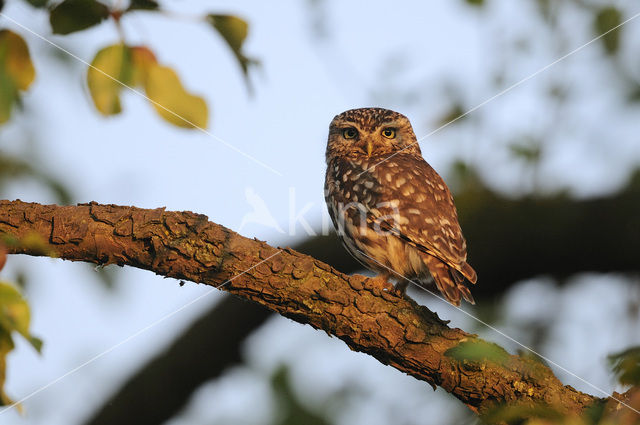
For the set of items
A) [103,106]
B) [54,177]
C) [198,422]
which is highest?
[103,106]

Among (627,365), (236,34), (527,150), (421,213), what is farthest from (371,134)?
(236,34)

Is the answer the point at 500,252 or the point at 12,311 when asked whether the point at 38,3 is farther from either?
the point at 500,252

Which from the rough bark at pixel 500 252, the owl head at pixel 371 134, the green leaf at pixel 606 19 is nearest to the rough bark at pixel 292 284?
the owl head at pixel 371 134

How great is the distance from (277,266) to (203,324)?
253 cm

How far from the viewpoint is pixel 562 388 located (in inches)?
113

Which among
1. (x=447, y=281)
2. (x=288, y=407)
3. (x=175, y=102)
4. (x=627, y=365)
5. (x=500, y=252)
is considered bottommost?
(x=288, y=407)

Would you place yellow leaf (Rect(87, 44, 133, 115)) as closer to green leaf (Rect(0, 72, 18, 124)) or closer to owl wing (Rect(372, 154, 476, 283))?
green leaf (Rect(0, 72, 18, 124))

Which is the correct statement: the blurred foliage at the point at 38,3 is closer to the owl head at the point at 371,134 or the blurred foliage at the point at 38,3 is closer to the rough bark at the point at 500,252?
the owl head at the point at 371,134

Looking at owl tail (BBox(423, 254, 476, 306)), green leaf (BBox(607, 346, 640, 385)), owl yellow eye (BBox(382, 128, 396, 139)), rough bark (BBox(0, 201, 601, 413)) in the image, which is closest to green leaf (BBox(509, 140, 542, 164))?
owl yellow eye (BBox(382, 128, 396, 139))

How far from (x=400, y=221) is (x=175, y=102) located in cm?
270

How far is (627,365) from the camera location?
1530 mm

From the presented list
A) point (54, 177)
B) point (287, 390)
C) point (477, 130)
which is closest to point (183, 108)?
point (54, 177)

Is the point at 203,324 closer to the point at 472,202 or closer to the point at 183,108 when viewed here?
the point at 472,202

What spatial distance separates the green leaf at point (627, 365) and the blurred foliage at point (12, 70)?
1.30 m
